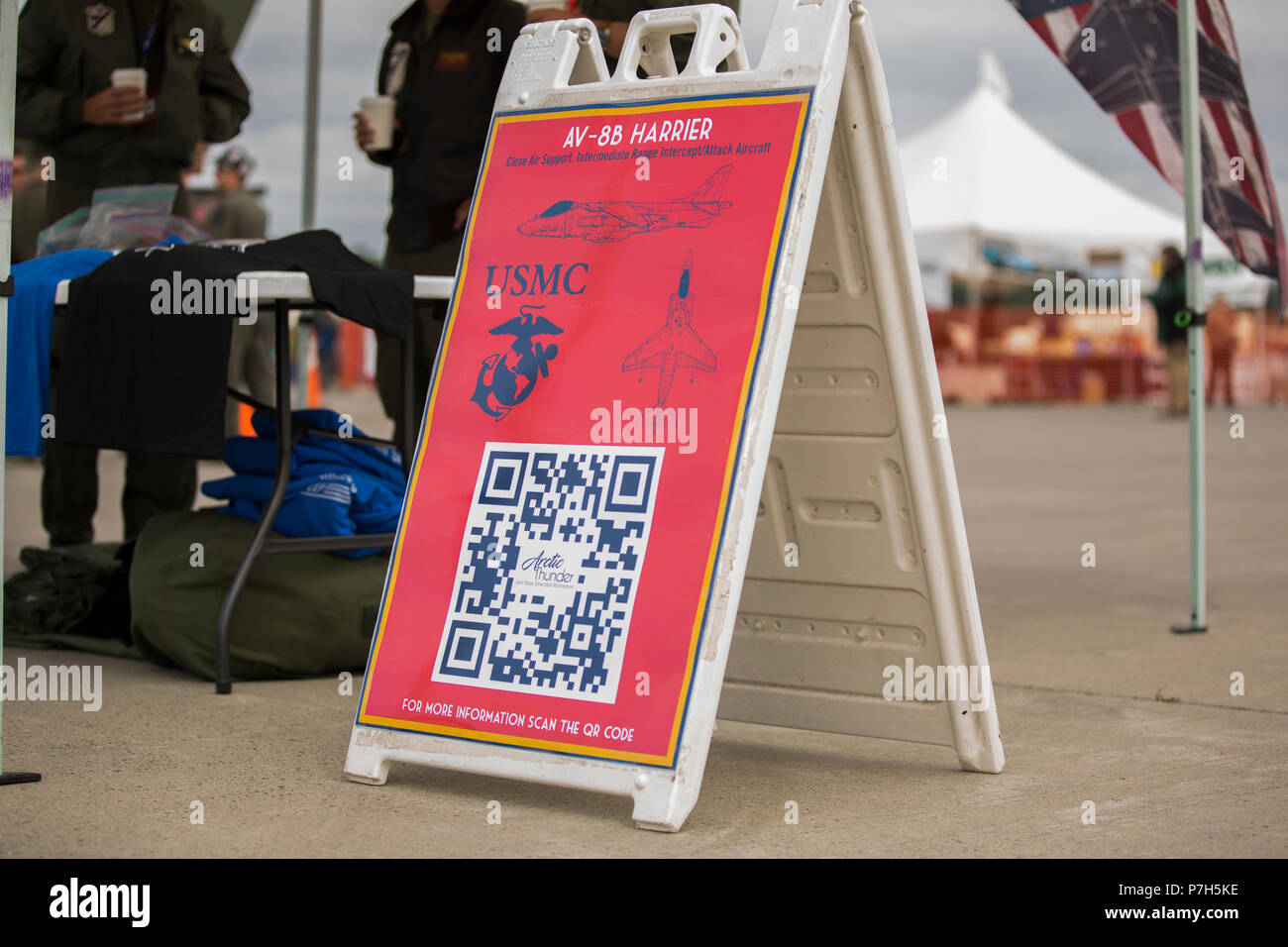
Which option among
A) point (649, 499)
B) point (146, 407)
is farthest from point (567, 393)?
point (146, 407)

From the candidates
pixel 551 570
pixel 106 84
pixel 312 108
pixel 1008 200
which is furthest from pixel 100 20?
pixel 1008 200

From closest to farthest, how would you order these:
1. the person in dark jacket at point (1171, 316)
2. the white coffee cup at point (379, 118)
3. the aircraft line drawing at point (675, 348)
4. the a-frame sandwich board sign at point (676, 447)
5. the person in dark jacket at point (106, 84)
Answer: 1. the a-frame sandwich board sign at point (676, 447)
2. the aircraft line drawing at point (675, 348)
3. the white coffee cup at point (379, 118)
4. the person in dark jacket at point (106, 84)
5. the person in dark jacket at point (1171, 316)

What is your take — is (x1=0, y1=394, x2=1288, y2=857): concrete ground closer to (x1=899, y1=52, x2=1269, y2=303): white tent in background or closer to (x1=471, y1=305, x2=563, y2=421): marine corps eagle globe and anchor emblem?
(x1=471, y1=305, x2=563, y2=421): marine corps eagle globe and anchor emblem

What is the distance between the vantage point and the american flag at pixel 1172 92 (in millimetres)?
5535

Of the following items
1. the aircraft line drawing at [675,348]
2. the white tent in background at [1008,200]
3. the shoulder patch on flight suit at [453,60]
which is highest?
the aircraft line drawing at [675,348]

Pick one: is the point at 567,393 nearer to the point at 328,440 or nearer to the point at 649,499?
the point at 649,499

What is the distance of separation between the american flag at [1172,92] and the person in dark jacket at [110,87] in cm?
318

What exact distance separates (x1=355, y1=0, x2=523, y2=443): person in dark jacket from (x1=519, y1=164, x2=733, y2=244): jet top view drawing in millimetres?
2154

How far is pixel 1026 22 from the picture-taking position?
554 cm

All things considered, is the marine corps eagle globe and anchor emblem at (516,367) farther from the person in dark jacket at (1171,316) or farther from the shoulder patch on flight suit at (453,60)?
the person in dark jacket at (1171,316)

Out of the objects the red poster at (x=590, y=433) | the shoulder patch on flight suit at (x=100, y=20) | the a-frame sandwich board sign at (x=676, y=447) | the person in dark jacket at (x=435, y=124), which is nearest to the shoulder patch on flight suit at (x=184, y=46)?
the shoulder patch on flight suit at (x=100, y=20)

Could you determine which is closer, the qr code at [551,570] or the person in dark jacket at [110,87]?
the qr code at [551,570]

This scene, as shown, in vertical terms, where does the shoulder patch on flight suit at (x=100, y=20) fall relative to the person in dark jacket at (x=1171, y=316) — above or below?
above

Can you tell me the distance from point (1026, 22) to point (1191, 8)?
0.58m
